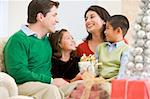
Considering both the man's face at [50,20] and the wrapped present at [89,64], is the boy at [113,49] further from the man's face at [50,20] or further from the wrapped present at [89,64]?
the man's face at [50,20]

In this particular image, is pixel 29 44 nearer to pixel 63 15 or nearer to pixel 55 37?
pixel 55 37

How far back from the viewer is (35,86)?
6.88 ft

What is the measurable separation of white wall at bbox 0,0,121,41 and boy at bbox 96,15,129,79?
1187 mm

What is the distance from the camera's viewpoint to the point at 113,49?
244 cm

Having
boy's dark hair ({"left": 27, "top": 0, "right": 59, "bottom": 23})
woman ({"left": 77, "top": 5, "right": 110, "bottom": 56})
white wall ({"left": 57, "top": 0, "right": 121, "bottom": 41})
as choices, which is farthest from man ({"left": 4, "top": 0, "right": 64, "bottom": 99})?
white wall ({"left": 57, "top": 0, "right": 121, "bottom": 41})

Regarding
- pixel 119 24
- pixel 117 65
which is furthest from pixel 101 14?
pixel 117 65

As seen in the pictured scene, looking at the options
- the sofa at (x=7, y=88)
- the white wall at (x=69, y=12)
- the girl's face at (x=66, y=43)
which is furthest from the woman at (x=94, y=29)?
the white wall at (x=69, y=12)

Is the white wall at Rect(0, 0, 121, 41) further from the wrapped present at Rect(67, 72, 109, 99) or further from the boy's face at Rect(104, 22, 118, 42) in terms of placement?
the wrapped present at Rect(67, 72, 109, 99)

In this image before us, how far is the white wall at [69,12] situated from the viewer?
371 centimetres

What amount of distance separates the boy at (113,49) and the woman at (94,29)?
15 centimetres

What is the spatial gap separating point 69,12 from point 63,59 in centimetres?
124

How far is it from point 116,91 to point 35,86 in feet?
1.97

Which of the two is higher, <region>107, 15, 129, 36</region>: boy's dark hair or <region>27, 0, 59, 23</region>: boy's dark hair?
<region>27, 0, 59, 23</region>: boy's dark hair

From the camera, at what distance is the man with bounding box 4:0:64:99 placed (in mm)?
2098
